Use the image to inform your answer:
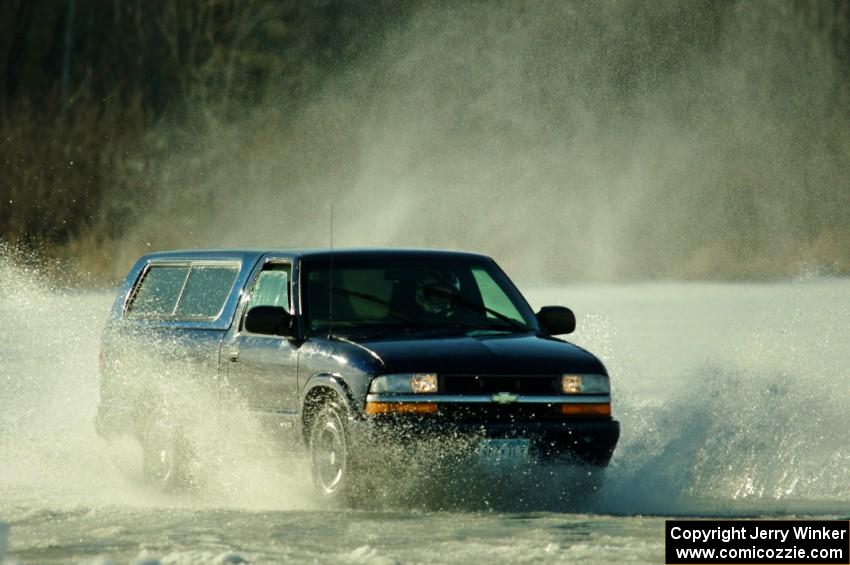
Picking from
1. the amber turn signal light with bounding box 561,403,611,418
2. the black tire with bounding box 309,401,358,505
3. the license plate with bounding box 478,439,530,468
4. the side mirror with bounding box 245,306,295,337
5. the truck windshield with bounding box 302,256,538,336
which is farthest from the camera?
the truck windshield with bounding box 302,256,538,336

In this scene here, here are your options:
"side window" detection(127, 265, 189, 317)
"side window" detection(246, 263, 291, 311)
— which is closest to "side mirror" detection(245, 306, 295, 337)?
"side window" detection(246, 263, 291, 311)

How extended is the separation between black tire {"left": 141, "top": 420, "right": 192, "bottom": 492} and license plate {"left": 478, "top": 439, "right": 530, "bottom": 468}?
8.49 ft

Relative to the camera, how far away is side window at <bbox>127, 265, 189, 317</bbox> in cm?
1304

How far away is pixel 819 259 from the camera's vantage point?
40625 millimetres

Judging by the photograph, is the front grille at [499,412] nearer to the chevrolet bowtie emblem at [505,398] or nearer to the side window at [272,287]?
the chevrolet bowtie emblem at [505,398]

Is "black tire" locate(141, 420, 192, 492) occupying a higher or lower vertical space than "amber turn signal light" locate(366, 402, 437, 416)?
lower

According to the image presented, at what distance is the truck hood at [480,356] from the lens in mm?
10547

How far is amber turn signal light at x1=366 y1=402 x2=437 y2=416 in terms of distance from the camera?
10414 mm

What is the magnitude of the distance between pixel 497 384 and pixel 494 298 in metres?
1.47

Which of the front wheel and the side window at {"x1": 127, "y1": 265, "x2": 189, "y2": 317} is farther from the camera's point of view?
the side window at {"x1": 127, "y1": 265, "x2": 189, "y2": 317}

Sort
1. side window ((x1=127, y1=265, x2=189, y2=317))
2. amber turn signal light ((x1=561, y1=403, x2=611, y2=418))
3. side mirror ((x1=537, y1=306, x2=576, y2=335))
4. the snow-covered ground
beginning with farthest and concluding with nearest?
side window ((x1=127, y1=265, x2=189, y2=317)) < side mirror ((x1=537, y1=306, x2=576, y2=335)) < amber turn signal light ((x1=561, y1=403, x2=611, y2=418)) < the snow-covered ground

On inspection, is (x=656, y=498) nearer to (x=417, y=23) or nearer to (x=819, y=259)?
(x=819, y=259)

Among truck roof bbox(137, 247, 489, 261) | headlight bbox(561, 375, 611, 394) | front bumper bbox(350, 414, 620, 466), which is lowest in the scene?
front bumper bbox(350, 414, 620, 466)

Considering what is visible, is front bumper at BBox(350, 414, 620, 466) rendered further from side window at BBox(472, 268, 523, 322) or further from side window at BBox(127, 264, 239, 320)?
side window at BBox(127, 264, 239, 320)
